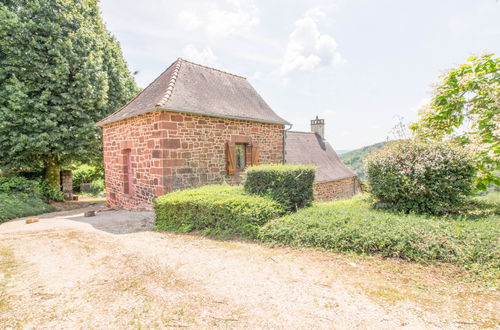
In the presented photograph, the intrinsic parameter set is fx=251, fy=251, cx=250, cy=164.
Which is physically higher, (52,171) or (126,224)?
(52,171)

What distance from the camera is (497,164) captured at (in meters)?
5.25

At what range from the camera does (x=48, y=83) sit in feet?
35.1

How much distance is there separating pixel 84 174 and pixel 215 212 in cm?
1861

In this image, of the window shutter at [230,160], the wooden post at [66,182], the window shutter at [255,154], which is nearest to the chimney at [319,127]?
the window shutter at [255,154]

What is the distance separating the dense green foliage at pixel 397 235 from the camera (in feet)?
11.2

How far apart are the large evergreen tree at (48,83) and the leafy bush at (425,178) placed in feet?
A: 40.9

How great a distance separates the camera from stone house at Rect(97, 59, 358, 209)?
25.3 ft

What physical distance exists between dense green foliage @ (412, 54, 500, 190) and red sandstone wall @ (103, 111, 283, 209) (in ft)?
19.7

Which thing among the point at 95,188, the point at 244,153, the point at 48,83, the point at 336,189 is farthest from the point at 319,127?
the point at 95,188

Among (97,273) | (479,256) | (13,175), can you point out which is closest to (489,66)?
(479,256)

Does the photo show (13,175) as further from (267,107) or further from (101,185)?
(267,107)

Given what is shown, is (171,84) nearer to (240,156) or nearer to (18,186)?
(240,156)

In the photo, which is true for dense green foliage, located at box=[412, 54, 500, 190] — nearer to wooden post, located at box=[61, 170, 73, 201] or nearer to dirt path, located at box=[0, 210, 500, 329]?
dirt path, located at box=[0, 210, 500, 329]

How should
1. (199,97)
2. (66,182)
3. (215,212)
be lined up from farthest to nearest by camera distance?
1. (66,182)
2. (199,97)
3. (215,212)
